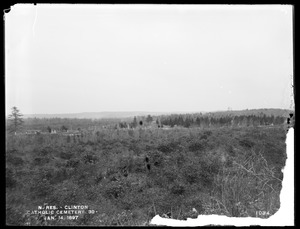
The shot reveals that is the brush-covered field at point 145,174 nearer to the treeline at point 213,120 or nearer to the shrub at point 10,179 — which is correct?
the shrub at point 10,179

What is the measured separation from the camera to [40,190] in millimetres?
6137

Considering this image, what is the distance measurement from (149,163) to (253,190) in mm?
2547

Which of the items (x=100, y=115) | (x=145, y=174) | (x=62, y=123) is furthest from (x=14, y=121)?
(x=145, y=174)

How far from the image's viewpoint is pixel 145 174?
6301 mm

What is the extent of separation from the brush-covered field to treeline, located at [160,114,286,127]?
0.16 metres

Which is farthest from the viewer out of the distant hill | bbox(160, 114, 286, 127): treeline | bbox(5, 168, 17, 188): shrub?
bbox(160, 114, 286, 127): treeline

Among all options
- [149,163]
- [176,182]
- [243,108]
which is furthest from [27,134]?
[243,108]

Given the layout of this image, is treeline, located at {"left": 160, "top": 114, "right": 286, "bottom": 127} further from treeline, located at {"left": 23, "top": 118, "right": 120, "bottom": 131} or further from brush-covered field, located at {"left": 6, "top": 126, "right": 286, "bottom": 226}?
treeline, located at {"left": 23, "top": 118, "right": 120, "bottom": 131}

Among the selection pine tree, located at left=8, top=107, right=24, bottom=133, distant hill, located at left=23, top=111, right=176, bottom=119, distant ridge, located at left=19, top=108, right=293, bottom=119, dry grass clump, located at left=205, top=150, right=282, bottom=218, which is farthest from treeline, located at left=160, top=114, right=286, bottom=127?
pine tree, located at left=8, top=107, right=24, bottom=133

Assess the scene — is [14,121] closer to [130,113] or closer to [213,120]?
[130,113]

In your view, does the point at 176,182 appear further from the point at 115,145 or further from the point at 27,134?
the point at 27,134

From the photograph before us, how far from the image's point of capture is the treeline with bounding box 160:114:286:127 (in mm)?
6492

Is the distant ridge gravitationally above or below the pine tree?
above

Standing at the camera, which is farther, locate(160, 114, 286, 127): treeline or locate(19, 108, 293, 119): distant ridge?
locate(160, 114, 286, 127): treeline
